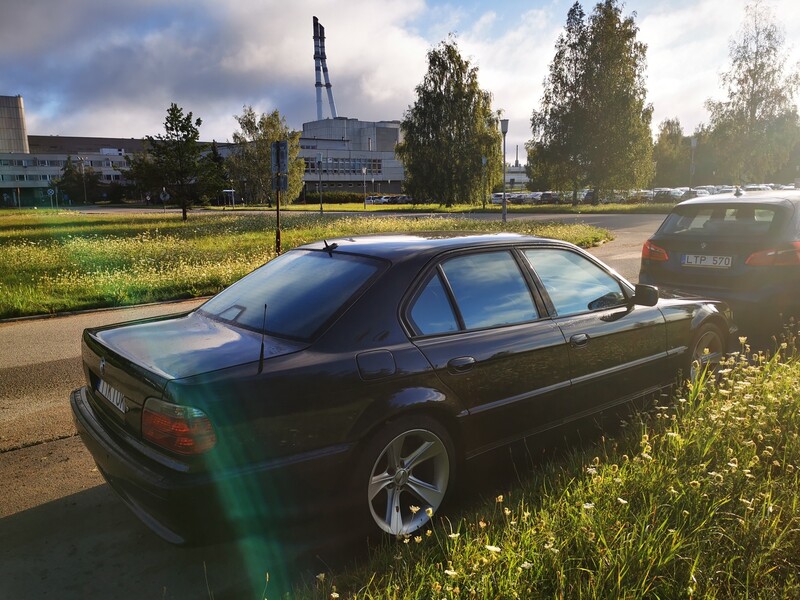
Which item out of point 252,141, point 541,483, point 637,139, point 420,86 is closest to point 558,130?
point 637,139

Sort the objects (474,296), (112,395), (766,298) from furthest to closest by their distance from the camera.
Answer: (766,298)
(474,296)
(112,395)

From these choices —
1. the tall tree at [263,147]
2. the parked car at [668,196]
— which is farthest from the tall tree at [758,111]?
the tall tree at [263,147]

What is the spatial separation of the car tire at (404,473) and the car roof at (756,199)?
5.63 metres

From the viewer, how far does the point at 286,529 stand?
2.63 meters

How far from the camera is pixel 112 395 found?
2980 millimetres

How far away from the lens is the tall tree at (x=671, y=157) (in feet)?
249

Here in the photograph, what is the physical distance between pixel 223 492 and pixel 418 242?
6.08 ft

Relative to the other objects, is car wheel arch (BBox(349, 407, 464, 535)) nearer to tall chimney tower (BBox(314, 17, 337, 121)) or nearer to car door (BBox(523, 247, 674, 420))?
car door (BBox(523, 247, 674, 420))

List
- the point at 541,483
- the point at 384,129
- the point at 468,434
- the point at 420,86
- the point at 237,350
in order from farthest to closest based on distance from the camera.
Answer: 1. the point at 384,129
2. the point at 420,86
3. the point at 541,483
4. the point at 468,434
5. the point at 237,350

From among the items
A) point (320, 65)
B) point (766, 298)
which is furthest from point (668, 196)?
point (320, 65)

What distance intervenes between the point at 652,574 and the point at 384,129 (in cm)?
13443

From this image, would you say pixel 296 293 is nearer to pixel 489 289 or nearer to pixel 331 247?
pixel 331 247

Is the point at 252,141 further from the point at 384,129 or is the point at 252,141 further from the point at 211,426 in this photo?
the point at 384,129

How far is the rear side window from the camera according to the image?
3232mm
